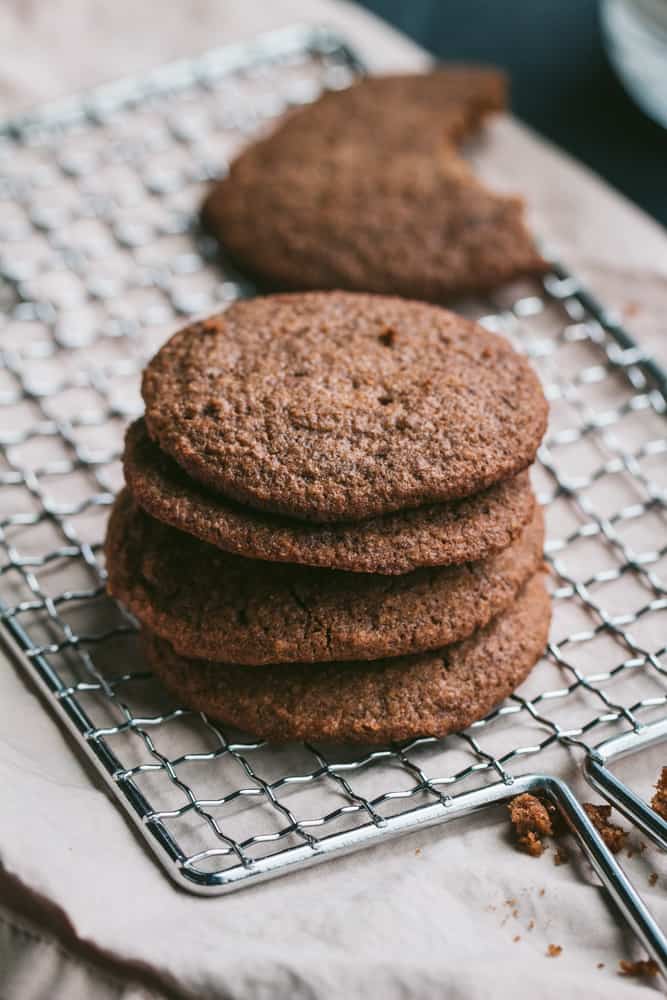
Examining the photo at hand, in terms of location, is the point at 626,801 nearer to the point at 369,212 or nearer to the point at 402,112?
the point at 369,212

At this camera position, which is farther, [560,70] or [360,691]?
[560,70]

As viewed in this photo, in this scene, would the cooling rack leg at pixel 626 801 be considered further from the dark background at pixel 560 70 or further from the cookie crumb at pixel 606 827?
the dark background at pixel 560 70

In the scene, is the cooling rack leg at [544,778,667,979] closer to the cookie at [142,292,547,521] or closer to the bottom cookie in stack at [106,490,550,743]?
the bottom cookie in stack at [106,490,550,743]

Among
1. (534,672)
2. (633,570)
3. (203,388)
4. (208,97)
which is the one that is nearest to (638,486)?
(633,570)

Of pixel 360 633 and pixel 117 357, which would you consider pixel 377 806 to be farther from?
pixel 117 357

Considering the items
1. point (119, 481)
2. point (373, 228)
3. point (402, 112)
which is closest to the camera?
point (119, 481)

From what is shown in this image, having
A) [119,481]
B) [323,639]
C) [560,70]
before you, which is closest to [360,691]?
[323,639]

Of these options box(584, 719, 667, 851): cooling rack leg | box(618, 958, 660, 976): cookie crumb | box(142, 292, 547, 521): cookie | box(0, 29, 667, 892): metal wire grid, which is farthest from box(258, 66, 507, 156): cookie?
box(618, 958, 660, 976): cookie crumb
